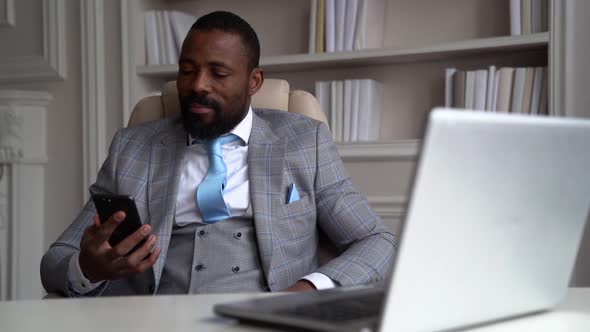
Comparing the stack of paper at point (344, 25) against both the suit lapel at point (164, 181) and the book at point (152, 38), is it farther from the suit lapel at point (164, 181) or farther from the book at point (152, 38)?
the suit lapel at point (164, 181)

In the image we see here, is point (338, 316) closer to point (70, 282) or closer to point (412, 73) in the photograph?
point (70, 282)

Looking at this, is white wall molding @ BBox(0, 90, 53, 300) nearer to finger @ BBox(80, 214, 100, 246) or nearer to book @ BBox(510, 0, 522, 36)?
finger @ BBox(80, 214, 100, 246)

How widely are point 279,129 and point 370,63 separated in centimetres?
95

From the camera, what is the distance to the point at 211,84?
187cm

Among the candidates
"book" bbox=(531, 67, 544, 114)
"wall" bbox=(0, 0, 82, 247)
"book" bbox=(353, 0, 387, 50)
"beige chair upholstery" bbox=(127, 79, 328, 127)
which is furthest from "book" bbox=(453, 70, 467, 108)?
"wall" bbox=(0, 0, 82, 247)

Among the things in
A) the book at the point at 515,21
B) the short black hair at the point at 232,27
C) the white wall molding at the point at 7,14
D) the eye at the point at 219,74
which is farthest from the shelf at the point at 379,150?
the white wall molding at the point at 7,14

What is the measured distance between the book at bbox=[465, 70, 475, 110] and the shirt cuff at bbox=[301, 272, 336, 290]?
1.12 m

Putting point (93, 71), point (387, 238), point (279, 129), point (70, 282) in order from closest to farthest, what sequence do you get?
point (70, 282) < point (387, 238) < point (279, 129) < point (93, 71)

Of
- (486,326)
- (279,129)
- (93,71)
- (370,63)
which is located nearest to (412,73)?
(370,63)

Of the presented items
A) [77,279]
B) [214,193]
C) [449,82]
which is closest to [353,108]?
[449,82]

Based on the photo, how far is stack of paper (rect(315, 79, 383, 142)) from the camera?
2.66 m

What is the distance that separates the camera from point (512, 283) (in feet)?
2.76

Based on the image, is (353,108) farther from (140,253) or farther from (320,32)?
(140,253)

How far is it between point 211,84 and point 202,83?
0.04 m
